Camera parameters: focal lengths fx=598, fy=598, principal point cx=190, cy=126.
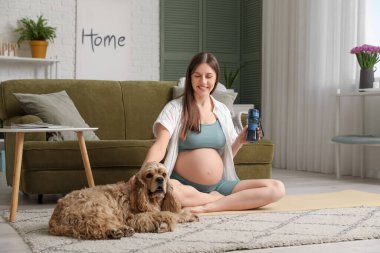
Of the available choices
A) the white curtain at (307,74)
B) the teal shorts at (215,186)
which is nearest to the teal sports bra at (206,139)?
the teal shorts at (215,186)

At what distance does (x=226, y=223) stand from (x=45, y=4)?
15.5 feet

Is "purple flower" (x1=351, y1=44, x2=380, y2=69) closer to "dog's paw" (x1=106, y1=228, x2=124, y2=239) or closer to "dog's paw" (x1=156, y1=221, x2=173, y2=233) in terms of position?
"dog's paw" (x1=156, y1=221, x2=173, y2=233)

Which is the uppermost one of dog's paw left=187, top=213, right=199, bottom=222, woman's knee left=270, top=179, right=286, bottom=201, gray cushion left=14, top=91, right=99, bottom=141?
gray cushion left=14, top=91, right=99, bottom=141

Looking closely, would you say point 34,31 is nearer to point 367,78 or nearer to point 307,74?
point 307,74

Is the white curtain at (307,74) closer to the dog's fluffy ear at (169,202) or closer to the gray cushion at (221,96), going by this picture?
the gray cushion at (221,96)

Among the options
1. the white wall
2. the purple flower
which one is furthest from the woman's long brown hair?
the white wall

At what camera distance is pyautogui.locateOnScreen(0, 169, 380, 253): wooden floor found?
2334 millimetres

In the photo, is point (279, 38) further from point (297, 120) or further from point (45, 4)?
point (45, 4)

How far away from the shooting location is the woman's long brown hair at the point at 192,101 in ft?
9.76

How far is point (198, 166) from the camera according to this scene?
3.01 meters

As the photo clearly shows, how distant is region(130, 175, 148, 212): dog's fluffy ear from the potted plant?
435cm

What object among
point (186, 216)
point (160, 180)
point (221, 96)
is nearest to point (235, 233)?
point (186, 216)

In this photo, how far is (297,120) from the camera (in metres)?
6.24

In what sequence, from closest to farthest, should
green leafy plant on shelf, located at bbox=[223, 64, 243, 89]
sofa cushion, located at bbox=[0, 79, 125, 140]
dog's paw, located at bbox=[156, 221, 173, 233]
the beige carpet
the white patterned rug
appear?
the white patterned rug, dog's paw, located at bbox=[156, 221, 173, 233], the beige carpet, sofa cushion, located at bbox=[0, 79, 125, 140], green leafy plant on shelf, located at bbox=[223, 64, 243, 89]
